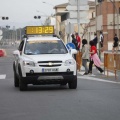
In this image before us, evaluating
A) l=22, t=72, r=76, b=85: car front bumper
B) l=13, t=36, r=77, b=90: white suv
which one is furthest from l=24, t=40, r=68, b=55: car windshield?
l=22, t=72, r=76, b=85: car front bumper

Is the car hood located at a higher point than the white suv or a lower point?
higher

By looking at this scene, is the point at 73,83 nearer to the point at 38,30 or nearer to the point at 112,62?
the point at 112,62

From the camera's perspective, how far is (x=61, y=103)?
1389 cm

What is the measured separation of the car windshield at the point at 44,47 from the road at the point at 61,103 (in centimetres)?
128

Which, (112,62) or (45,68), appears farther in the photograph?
(112,62)

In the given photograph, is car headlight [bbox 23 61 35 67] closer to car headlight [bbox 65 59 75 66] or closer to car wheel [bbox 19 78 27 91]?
car wheel [bbox 19 78 27 91]

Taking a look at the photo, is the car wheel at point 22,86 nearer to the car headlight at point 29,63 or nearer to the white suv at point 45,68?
the white suv at point 45,68

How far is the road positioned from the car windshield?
1.28m

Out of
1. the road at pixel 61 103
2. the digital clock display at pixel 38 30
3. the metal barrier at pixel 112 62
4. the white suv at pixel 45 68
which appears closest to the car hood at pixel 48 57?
the white suv at pixel 45 68

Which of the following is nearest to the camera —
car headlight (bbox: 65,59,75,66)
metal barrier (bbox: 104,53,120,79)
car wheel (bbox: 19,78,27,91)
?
car headlight (bbox: 65,59,75,66)

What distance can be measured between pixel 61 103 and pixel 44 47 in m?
4.86

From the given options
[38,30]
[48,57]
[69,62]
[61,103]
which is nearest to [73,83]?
[69,62]

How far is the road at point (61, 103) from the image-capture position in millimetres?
11586

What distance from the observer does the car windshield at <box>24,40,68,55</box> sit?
1827cm
